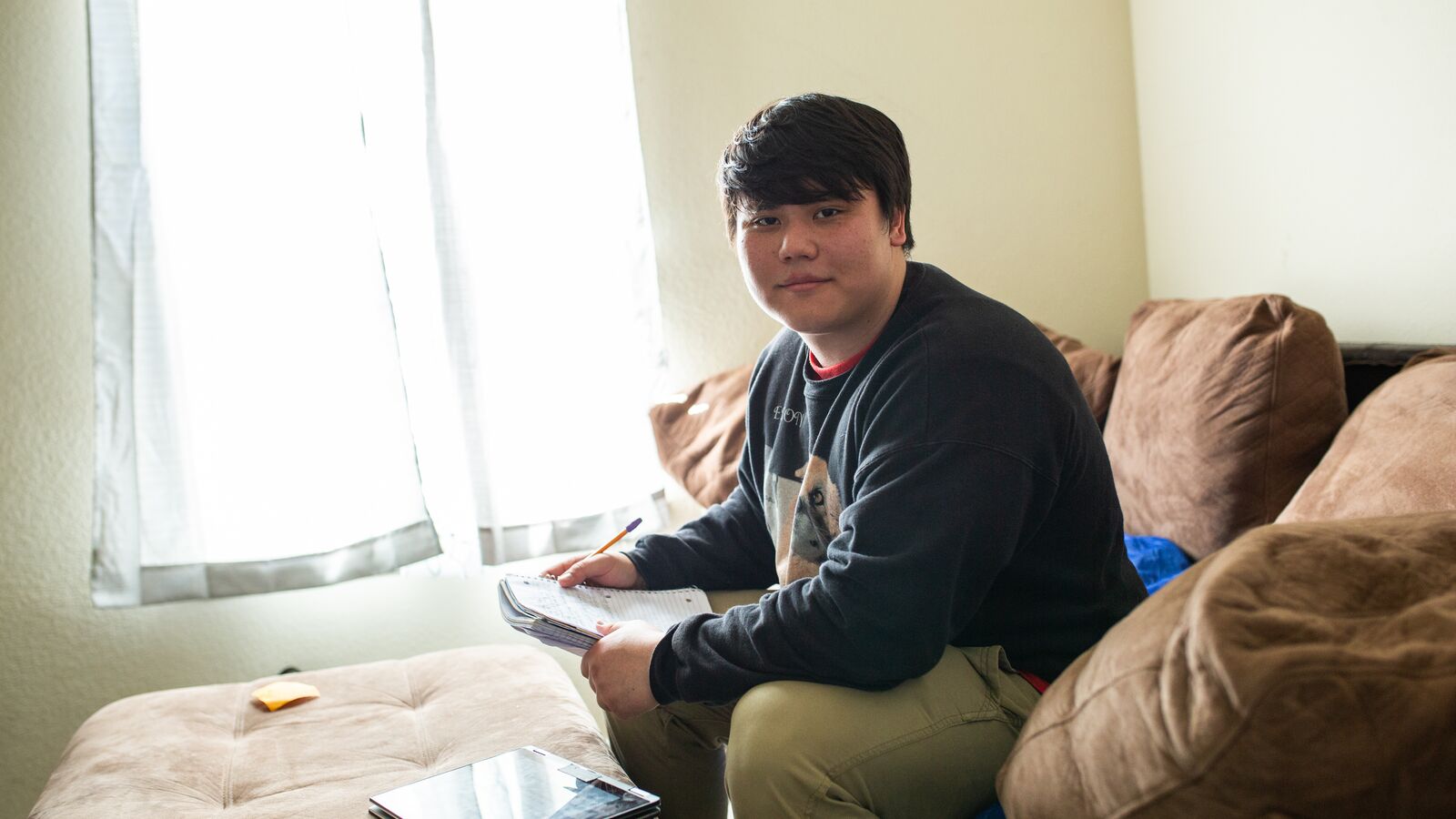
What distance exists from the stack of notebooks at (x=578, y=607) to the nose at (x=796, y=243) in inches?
17.4

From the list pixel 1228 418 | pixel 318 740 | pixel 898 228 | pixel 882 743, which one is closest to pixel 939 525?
pixel 882 743

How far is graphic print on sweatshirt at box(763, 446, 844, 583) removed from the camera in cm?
128

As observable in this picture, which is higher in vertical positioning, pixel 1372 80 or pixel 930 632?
pixel 1372 80

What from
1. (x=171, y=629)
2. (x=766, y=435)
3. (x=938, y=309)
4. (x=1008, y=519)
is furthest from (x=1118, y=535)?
(x=171, y=629)

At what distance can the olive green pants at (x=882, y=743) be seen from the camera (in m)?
1.01

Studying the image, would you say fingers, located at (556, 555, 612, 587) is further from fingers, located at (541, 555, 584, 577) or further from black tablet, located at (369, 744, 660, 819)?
black tablet, located at (369, 744, 660, 819)

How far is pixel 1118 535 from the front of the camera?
46.6 inches

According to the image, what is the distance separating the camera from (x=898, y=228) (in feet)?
4.28

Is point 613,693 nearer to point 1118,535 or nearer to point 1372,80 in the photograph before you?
point 1118,535

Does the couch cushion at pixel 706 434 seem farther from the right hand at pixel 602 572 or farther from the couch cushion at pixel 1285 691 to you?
the couch cushion at pixel 1285 691

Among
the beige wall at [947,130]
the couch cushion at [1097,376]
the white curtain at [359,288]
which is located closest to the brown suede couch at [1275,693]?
the couch cushion at [1097,376]

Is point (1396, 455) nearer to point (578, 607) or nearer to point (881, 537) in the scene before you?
point (881, 537)

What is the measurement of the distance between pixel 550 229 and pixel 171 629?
3.41 feet

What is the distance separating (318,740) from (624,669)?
521 millimetres
